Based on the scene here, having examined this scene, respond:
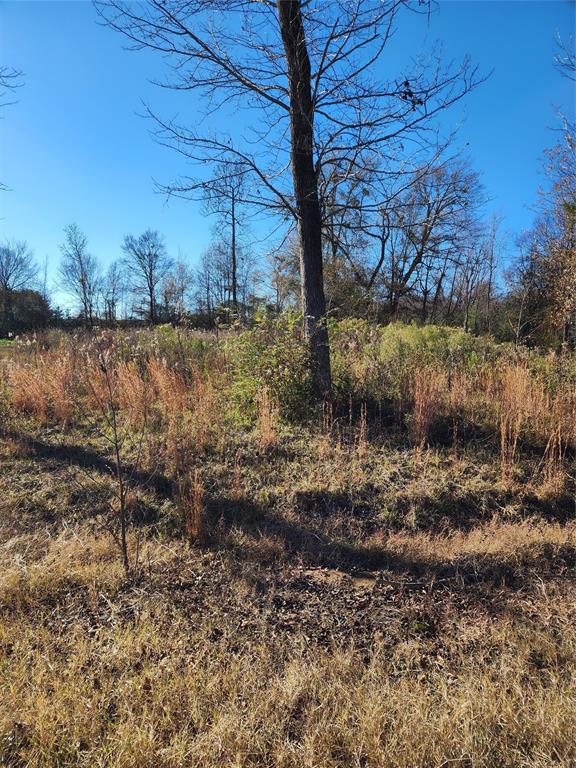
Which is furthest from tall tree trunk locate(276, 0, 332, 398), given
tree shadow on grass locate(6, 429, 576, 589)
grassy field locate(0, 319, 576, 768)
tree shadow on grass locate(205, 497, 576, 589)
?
tree shadow on grass locate(205, 497, 576, 589)

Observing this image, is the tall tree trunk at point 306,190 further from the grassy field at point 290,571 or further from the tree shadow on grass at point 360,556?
the tree shadow on grass at point 360,556

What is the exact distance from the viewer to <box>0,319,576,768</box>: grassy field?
1.71m

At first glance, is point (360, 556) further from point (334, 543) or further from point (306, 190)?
point (306, 190)

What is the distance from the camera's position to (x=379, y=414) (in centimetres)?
519

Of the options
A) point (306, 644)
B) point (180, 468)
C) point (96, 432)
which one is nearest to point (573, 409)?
point (306, 644)

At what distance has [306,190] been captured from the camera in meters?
5.33

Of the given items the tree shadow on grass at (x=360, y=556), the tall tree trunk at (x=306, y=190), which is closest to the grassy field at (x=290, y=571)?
the tree shadow on grass at (x=360, y=556)

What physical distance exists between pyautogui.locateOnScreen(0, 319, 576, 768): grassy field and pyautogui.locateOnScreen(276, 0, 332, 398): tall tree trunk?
294 millimetres

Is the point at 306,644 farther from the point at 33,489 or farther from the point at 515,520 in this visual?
the point at 33,489

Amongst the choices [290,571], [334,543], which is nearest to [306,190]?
[334,543]

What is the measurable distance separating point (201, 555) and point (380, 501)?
166 cm

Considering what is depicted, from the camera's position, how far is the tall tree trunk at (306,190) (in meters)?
4.68

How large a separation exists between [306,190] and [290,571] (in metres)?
4.63

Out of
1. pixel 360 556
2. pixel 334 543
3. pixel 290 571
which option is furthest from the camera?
pixel 334 543
